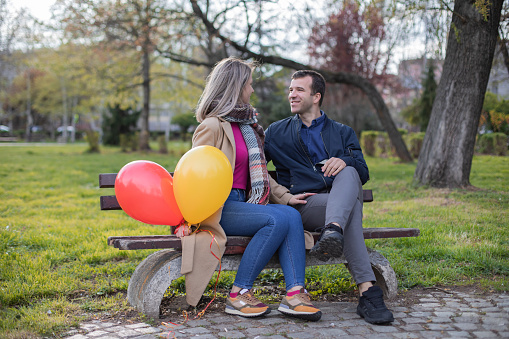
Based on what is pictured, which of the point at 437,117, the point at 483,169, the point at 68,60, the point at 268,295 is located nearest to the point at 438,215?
the point at 437,117

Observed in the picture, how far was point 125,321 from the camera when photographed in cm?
304

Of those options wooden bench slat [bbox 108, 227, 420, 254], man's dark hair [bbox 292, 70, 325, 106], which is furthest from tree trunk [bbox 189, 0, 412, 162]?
wooden bench slat [bbox 108, 227, 420, 254]

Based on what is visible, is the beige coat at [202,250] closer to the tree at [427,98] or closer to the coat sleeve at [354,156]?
the coat sleeve at [354,156]

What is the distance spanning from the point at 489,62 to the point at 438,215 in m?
2.91

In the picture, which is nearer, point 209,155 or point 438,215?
point 209,155

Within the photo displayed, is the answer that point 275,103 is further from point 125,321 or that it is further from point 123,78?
point 125,321

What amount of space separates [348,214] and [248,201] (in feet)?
2.41

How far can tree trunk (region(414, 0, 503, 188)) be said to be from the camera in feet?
23.7

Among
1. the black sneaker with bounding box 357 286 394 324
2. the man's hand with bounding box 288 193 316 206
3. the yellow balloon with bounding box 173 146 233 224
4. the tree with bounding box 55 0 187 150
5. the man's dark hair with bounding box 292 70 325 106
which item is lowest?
the black sneaker with bounding box 357 286 394 324

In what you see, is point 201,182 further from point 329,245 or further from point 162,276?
point 329,245

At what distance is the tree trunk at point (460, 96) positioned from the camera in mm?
7219

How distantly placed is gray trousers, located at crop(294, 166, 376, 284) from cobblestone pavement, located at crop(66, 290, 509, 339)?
0.33 meters

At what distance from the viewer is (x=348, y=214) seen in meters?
3.21

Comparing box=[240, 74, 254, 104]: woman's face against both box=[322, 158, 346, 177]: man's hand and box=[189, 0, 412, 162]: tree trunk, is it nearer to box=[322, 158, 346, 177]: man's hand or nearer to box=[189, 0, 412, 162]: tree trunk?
box=[322, 158, 346, 177]: man's hand
